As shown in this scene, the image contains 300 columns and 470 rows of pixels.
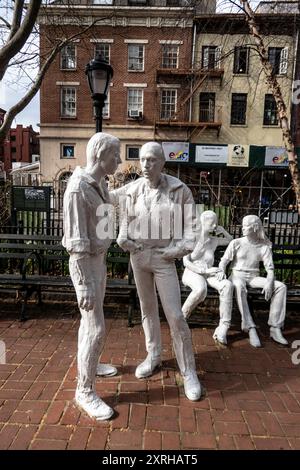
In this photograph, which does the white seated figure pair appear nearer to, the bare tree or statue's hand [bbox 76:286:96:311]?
statue's hand [bbox 76:286:96:311]

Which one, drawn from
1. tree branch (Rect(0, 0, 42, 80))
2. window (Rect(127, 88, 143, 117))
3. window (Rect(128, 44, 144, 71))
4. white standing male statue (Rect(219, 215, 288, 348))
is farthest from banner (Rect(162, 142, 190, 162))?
white standing male statue (Rect(219, 215, 288, 348))

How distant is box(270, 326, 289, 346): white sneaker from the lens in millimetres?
4062

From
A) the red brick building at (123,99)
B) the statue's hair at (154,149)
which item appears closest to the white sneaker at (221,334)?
the statue's hair at (154,149)

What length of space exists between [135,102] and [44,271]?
18.8m

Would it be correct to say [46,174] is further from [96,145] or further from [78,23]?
[96,145]

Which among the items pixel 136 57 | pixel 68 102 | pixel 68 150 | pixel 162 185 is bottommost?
pixel 162 185

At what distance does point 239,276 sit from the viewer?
4.39 metres

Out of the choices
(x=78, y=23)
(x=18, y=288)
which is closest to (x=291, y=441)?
(x=18, y=288)

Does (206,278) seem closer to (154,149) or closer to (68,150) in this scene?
(154,149)

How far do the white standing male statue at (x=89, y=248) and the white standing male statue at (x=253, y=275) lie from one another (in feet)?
6.85

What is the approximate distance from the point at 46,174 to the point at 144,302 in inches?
831

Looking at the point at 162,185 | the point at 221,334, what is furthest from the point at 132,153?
the point at 162,185

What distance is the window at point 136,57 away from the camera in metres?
21.8

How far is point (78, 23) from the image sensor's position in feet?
28.7
